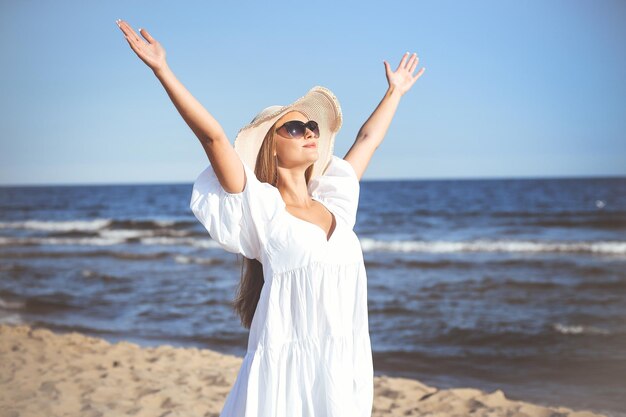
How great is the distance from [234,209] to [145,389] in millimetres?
3507

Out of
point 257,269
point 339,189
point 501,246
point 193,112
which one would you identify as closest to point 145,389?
point 257,269

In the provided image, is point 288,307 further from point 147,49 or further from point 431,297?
point 431,297

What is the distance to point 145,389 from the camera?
529 cm

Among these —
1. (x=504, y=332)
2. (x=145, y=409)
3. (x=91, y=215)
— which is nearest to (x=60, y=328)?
(x=145, y=409)

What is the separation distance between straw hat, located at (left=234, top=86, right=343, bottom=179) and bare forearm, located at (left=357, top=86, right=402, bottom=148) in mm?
215

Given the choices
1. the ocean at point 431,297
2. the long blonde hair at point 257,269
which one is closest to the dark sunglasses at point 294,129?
the long blonde hair at point 257,269

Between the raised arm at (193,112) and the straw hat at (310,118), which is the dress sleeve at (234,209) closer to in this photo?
the raised arm at (193,112)

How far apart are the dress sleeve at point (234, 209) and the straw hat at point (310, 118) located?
0.80ft

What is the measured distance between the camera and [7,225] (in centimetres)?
2686

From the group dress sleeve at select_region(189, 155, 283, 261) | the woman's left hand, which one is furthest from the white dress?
the woman's left hand

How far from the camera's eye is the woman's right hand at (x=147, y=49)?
6.78ft

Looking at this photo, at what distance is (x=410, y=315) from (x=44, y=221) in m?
23.9

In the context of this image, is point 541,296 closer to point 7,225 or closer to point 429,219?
point 429,219

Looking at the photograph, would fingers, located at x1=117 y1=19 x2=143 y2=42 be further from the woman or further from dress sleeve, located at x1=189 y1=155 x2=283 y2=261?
dress sleeve, located at x1=189 y1=155 x2=283 y2=261
